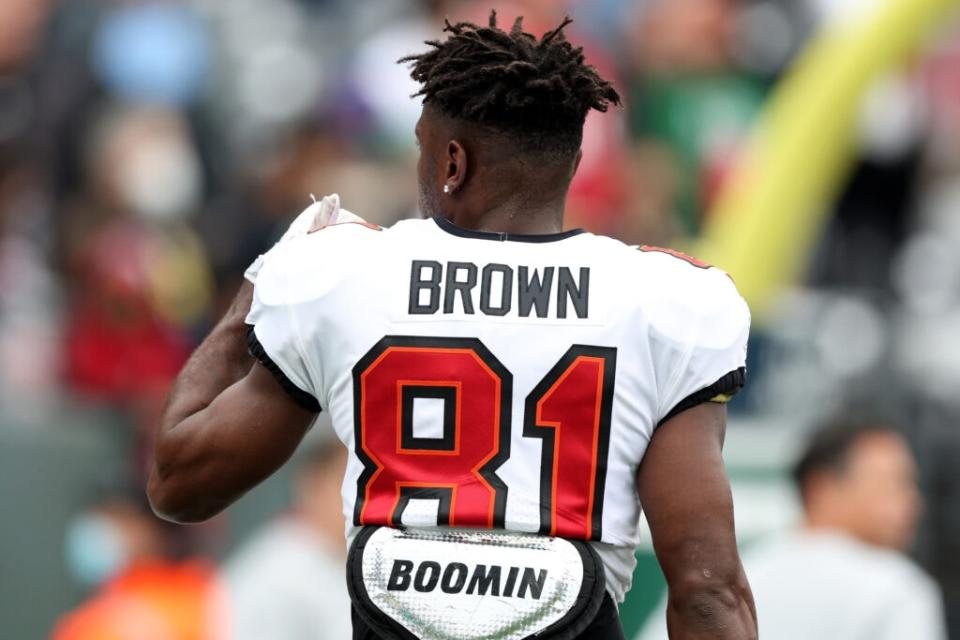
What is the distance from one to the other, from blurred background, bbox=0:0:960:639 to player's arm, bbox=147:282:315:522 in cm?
314

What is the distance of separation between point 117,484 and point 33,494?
0.45 meters

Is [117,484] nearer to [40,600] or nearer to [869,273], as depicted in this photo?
[40,600]

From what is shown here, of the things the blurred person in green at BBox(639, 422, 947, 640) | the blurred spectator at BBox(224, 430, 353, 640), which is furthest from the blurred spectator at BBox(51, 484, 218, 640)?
the blurred person in green at BBox(639, 422, 947, 640)

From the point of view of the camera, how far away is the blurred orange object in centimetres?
736

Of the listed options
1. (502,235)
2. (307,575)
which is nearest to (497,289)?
(502,235)

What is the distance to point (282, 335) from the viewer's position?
127 inches

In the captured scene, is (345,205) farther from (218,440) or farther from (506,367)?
(506,367)

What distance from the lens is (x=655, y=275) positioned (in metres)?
3.19

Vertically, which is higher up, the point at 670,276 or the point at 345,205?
Result: the point at 670,276

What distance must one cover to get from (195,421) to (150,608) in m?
4.29

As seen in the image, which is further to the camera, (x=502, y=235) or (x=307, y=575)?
(x=307, y=575)

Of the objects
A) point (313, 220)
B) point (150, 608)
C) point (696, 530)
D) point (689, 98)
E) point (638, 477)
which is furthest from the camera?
point (689, 98)

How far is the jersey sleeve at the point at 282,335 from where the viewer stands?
3217 millimetres

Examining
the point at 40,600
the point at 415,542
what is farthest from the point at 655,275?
the point at 40,600
